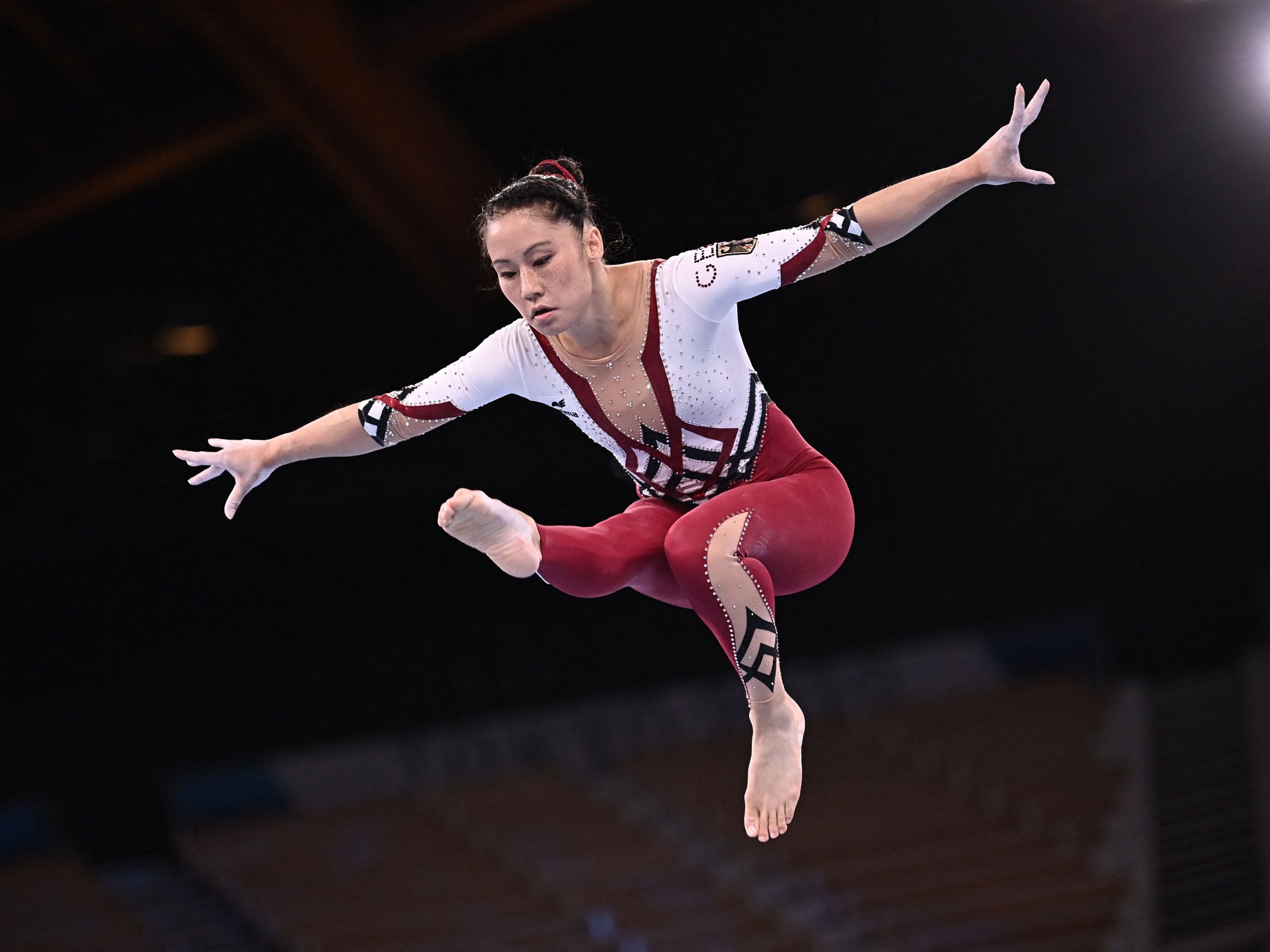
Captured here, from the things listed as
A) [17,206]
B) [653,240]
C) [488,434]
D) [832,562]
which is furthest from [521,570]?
[17,206]

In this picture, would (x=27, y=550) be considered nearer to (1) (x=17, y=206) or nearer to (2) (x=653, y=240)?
(1) (x=17, y=206)

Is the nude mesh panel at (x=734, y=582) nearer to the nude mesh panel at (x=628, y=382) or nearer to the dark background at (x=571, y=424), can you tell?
the nude mesh panel at (x=628, y=382)

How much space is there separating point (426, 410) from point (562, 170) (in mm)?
679

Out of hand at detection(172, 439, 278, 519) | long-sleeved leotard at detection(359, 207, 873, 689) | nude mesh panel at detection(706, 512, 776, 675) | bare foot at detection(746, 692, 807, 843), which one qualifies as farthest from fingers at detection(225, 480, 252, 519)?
bare foot at detection(746, 692, 807, 843)

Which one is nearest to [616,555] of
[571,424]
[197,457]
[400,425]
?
[400,425]

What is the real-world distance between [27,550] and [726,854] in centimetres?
493

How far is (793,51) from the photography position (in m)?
7.15

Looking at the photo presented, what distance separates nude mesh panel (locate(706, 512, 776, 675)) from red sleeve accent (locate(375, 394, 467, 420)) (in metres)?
0.78

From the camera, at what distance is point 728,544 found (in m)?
3.04

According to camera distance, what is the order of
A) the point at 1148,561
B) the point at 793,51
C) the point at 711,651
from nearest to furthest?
the point at 793,51 → the point at 1148,561 → the point at 711,651

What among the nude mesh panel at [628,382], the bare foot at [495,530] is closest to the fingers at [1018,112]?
the nude mesh panel at [628,382]

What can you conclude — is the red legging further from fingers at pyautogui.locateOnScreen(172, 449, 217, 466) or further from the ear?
fingers at pyautogui.locateOnScreen(172, 449, 217, 466)

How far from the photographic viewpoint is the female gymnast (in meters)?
3.02

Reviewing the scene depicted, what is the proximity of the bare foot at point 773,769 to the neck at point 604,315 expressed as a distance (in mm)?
928
